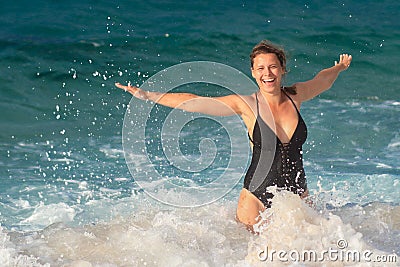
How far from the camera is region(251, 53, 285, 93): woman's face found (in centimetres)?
388

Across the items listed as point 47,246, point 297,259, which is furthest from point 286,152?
point 47,246

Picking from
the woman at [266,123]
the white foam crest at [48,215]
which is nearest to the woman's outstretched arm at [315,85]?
the woman at [266,123]

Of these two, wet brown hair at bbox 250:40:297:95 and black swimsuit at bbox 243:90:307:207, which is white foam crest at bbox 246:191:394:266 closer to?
black swimsuit at bbox 243:90:307:207

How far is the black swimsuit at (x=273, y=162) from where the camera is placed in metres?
3.91

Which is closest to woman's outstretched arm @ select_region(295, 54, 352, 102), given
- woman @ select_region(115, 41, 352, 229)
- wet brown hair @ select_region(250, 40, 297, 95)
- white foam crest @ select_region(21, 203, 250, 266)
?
woman @ select_region(115, 41, 352, 229)

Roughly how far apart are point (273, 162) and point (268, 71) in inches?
20.8

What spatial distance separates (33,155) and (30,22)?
572 cm

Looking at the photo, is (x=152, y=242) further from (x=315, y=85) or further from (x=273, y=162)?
(x=315, y=85)

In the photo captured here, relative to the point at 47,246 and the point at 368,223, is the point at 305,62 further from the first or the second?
the point at 47,246

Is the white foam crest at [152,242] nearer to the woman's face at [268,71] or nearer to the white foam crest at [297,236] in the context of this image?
the white foam crest at [297,236]

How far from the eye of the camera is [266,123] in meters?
3.90

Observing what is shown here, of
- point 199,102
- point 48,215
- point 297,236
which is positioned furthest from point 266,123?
point 48,215

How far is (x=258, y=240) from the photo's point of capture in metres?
3.66

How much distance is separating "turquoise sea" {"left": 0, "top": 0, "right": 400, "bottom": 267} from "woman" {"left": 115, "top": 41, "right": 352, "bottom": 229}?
0.19 meters
